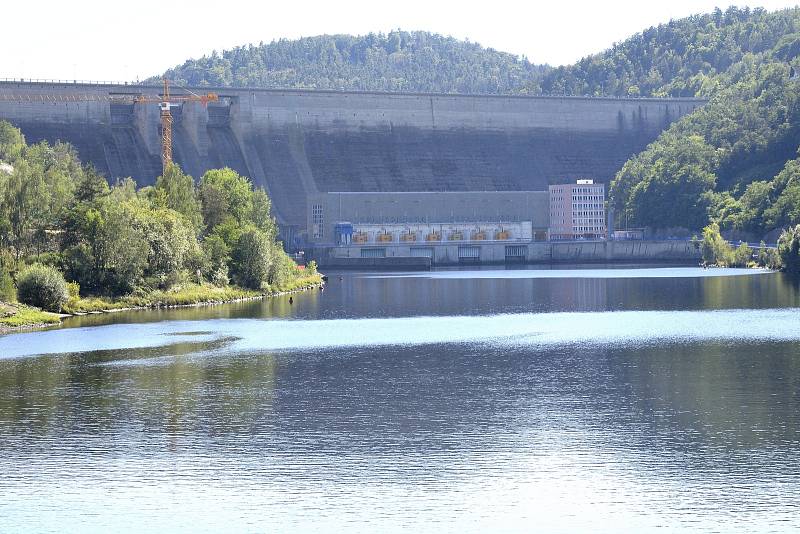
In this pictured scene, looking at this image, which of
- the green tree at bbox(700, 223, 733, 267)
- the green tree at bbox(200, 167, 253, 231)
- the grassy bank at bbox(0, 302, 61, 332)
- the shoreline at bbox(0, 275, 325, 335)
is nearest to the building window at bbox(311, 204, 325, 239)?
the green tree at bbox(700, 223, 733, 267)

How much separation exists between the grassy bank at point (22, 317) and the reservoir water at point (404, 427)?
1.94m

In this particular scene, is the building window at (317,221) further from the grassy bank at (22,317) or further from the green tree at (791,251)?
the grassy bank at (22,317)

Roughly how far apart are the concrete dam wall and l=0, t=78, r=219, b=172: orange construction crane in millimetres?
159

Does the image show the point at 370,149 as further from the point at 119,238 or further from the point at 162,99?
the point at 119,238

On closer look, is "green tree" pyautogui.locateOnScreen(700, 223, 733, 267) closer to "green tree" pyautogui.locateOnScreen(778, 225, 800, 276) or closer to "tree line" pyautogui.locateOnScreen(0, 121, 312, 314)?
"green tree" pyautogui.locateOnScreen(778, 225, 800, 276)

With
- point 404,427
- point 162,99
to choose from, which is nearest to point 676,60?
point 162,99

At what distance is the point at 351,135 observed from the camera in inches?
5212

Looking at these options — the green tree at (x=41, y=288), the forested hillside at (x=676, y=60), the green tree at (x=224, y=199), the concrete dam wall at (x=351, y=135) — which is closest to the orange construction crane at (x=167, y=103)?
the concrete dam wall at (x=351, y=135)

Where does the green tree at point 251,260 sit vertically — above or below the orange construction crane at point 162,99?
below

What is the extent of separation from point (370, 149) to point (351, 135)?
2.11 m

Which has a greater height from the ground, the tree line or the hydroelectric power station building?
the hydroelectric power station building

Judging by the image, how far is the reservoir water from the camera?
81.4ft

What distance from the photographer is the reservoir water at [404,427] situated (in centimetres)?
2480

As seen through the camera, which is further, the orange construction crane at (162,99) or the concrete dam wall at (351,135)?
the concrete dam wall at (351,135)
